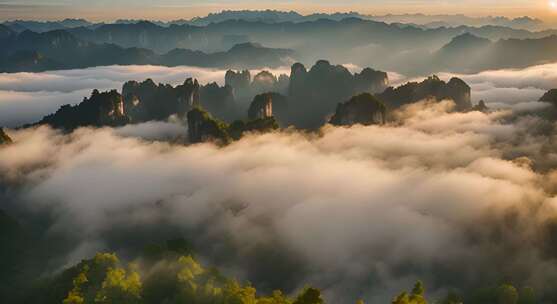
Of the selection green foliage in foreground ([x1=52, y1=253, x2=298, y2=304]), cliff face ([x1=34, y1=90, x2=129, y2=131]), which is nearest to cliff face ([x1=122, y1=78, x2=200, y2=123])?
cliff face ([x1=34, y1=90, x2=129, y2=131])

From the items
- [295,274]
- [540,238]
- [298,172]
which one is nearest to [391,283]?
[295,274]

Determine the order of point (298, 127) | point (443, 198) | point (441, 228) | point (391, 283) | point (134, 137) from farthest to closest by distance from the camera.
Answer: point (298, 127) → point (134, 137) → point (443, 198) → point (441, 228) → point (391, 283)

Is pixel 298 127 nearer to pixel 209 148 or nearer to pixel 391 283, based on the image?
pixel 209 148

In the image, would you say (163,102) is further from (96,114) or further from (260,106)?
(260,106)

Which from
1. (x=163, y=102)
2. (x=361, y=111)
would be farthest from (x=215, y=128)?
(x=163, y=102)

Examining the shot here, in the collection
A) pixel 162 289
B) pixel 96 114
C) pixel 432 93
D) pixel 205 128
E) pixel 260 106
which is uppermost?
pixel 432 93

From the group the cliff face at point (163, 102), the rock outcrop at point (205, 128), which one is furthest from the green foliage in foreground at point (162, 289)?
the cliff face at point (163, 102)
